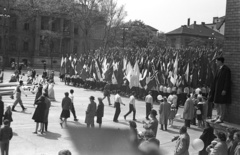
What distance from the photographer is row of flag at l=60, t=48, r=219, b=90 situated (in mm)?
21859

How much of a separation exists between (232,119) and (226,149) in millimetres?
1376

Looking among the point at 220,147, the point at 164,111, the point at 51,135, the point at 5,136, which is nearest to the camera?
the point at 220,147

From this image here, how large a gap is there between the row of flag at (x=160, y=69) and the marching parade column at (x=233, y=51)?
43.1ft

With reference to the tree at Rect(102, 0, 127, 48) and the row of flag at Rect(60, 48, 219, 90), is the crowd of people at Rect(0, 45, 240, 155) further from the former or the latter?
the tree at Rect(102, 0, 127, 48)

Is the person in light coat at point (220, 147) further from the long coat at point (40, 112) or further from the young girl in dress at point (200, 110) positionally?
the young girl in dress at point (200, 110)

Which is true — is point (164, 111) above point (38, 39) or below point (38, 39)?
below

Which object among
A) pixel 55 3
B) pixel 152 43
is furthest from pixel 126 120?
pixel 152 43

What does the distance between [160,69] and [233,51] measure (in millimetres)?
14977

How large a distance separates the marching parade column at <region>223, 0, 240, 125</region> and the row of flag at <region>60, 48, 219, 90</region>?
13141 millimetres

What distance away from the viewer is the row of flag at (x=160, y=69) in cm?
2186

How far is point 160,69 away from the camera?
23438mm

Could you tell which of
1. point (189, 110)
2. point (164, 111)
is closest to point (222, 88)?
point (164, 111)

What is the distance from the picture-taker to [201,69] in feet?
71.5

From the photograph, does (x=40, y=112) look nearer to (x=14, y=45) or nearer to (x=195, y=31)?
(x=14, y=45)
